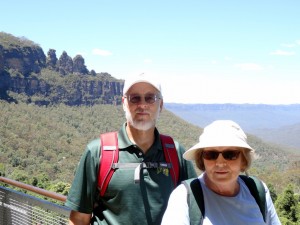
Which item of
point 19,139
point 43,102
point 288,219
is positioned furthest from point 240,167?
point 43,102

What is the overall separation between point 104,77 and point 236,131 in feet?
349

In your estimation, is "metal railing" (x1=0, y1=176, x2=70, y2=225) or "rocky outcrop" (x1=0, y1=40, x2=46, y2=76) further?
"rocky outcrop" (x1=0, y1=40, x2=46, y2=76)

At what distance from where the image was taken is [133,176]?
1.74m

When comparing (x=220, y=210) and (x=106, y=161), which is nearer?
(x=220, y=210)

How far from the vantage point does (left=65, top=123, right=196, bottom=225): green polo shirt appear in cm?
173

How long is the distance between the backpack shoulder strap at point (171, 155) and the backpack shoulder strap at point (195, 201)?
0.30 meters

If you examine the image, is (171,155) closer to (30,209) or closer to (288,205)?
(30,209)

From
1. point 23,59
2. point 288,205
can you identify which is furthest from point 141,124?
point 23,59

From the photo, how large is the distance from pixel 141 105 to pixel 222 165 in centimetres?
52

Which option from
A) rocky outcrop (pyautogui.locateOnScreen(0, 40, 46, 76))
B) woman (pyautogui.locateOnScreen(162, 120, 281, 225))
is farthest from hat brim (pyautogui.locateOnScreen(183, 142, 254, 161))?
rocky outcrop (pyautogui.locateOnScreen(0, 40, 46, 76))

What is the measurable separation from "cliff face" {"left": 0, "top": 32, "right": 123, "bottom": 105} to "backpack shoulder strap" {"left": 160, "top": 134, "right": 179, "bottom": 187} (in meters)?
76.7

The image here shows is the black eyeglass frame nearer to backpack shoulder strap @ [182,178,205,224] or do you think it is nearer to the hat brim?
the hat brim

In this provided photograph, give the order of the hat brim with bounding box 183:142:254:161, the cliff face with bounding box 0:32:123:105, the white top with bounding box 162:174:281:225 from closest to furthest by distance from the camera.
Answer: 1. the white top with bounding box 162:174:281:225
2. the hat brim with bounding box 183:142:254:161
3. the cliff face with bounding box 0:32:123:105

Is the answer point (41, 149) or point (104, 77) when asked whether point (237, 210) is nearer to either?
point (41, 149)
